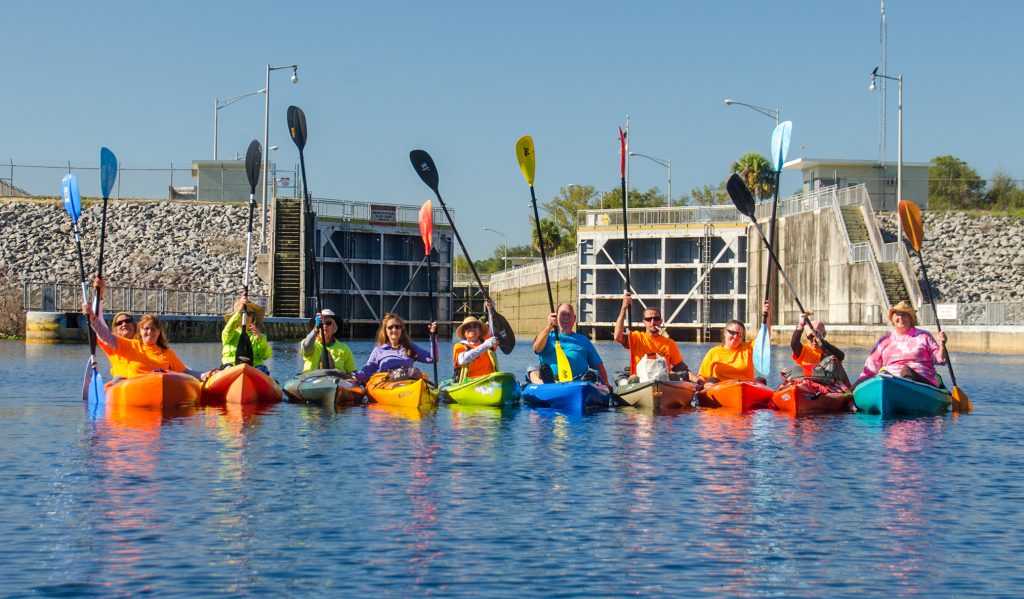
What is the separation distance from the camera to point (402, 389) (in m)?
20.5

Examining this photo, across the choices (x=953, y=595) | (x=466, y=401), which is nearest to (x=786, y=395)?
(x=466, y=401)

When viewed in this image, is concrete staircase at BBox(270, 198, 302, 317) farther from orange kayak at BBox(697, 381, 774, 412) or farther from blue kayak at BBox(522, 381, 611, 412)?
orange kayak at BBox(697, 381, 774, 412)

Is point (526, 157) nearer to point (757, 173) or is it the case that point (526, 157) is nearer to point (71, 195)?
point (71, 195)

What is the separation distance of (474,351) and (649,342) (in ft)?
9.02

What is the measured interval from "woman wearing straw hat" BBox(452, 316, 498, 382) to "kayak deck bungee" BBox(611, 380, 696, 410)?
219cm

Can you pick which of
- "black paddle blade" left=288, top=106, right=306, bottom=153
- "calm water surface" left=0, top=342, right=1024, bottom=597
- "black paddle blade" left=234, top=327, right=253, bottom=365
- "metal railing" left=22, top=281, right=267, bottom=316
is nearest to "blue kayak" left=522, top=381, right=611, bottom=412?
"calm water surface" left=0, top=342, right=1024, bottom=597

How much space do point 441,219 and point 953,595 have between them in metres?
54.4

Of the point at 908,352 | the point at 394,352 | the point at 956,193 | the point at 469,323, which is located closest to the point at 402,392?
the point at 394,352

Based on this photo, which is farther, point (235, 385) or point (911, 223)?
point (911, 223)

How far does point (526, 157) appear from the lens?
950 inches

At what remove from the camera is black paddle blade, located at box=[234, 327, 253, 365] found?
20.9m

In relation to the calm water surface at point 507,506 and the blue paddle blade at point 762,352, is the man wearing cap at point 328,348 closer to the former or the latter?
the calm water surface at point 507,506

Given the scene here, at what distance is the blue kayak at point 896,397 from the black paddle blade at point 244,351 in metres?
9.61

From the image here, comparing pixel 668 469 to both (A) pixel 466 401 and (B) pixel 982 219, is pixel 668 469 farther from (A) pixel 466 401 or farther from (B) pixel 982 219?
(B) pixel 982 219
